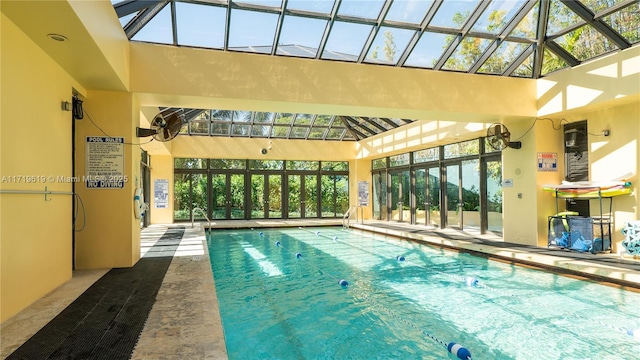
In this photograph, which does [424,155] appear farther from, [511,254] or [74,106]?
[74,106]

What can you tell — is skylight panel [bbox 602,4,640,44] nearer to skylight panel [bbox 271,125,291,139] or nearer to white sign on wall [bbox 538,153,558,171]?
white sign on wall [bbox 538,153,558,171]

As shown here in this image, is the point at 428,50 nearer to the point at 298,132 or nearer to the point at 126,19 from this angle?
the point at 126,19

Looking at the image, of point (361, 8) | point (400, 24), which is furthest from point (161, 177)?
point (400, 24)

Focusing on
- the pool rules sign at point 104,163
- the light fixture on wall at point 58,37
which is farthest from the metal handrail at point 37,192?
the light fixture on wall at point 58,37

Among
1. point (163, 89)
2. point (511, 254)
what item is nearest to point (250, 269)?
point (163, 89)

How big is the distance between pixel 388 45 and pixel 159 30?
4.20 m

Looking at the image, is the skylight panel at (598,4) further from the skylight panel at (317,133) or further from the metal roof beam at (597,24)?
the skylight panel at (317,133)

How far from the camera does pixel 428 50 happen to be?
7590 mm

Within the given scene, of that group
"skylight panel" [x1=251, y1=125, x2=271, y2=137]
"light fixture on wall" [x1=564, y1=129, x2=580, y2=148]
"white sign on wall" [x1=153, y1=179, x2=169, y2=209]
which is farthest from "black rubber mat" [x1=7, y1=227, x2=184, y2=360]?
"skylight panel" [x1=251, y1=125, x2=271, y2=137]

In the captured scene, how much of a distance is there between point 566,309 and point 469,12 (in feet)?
17.1

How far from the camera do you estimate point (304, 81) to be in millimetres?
6867

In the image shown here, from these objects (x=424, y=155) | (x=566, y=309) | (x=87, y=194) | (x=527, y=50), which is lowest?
(x=566, y=309)

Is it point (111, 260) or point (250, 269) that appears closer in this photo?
point (111, 260)

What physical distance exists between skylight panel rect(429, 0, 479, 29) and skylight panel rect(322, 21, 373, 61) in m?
1.26
